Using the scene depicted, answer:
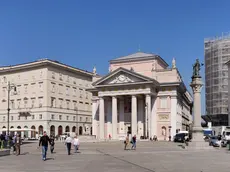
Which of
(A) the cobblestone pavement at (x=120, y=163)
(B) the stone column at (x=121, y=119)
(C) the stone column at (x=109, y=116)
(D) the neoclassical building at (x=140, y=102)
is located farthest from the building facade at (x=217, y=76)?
(A) the cobblestone pavement at (x=120, y=163)

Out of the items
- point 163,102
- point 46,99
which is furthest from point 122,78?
point 46,99

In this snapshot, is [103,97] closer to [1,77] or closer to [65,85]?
[65,85]

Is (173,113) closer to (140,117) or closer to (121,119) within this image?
(140,117)

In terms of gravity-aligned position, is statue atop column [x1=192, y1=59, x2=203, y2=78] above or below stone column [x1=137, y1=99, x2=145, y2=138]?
above

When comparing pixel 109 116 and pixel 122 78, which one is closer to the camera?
pixel 122 78

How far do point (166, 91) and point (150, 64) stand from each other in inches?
326

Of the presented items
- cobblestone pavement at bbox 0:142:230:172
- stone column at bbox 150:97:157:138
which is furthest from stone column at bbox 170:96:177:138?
cobblestone pavement at bbox 0:142:230:172

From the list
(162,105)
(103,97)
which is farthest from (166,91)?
(103,97)

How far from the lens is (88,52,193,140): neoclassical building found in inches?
2785

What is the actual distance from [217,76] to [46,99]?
41.1 metres

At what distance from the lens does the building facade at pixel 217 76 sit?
85.8 m

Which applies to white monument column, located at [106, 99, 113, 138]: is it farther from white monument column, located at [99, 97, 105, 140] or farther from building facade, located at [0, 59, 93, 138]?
building facade, located at [0, 59, 93, 138]

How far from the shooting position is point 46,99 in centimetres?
8400

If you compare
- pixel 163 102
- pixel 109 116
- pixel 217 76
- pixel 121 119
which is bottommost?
pixel 121 119
